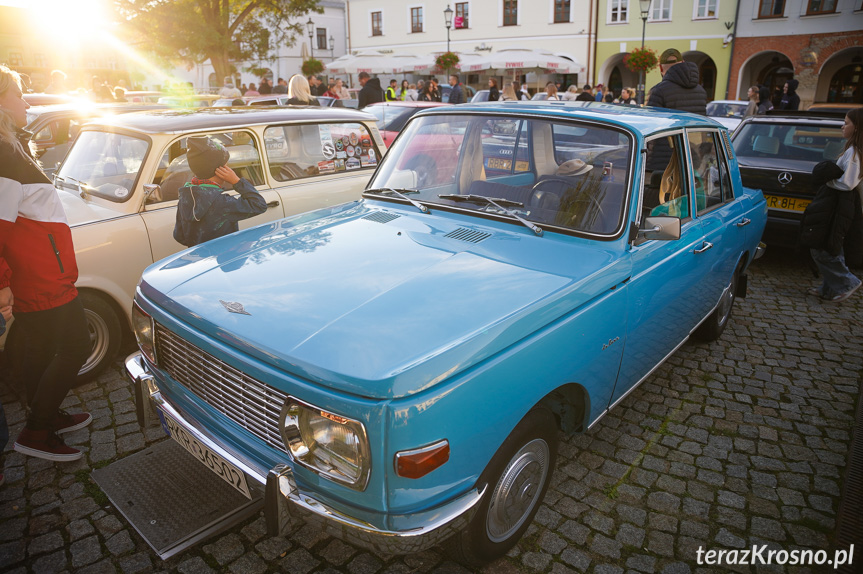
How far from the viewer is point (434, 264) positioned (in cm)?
280

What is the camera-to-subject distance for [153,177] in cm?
454

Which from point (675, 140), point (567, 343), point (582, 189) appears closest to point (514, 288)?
point (567, 343)

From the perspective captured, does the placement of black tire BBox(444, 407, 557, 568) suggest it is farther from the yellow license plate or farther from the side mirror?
the yellow license plate

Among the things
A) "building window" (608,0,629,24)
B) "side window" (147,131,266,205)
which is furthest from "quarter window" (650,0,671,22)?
"side window" (147,131,266,205)

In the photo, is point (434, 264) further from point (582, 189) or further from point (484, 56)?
point (484, 56)

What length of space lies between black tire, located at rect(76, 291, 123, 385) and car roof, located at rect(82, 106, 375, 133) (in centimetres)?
146

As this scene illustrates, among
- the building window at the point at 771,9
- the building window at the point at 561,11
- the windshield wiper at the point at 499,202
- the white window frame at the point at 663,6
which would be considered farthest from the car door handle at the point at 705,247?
the building window at the point at 561,11

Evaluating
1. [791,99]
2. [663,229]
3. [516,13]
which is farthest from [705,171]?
[516,13]

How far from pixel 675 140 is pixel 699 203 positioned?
0.52 metres

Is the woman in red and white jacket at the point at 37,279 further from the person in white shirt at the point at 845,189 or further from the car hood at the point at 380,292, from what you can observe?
the person in white shirt at the point at 845,189

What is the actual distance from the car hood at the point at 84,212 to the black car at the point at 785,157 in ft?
22.6

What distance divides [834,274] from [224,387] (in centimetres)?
638

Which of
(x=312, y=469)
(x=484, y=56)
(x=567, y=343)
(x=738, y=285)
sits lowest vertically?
(x=738, y=285)

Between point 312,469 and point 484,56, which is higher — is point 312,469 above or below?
below
